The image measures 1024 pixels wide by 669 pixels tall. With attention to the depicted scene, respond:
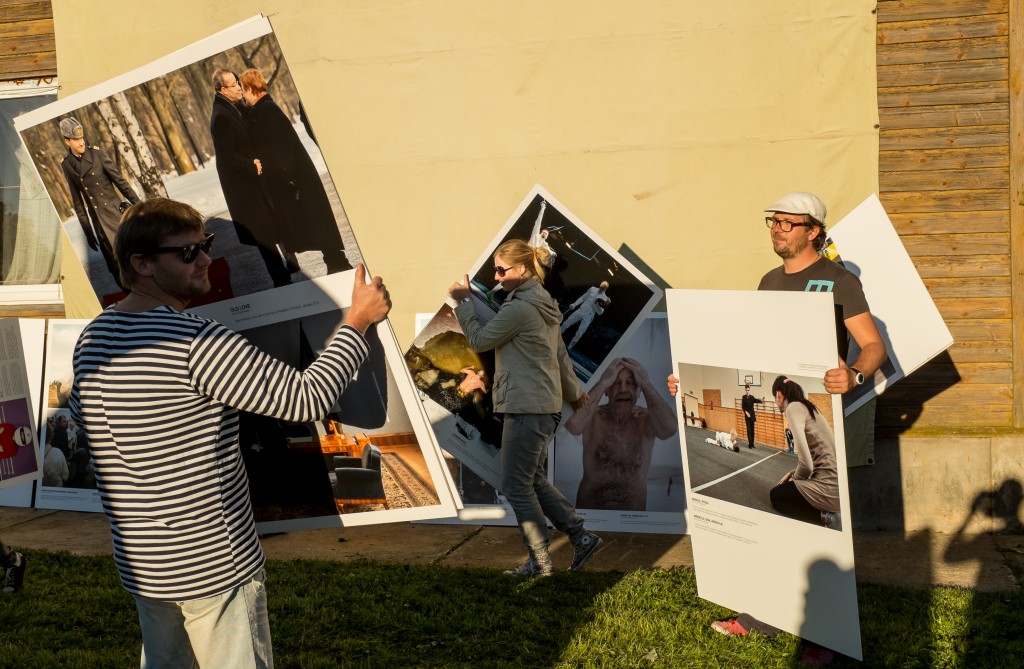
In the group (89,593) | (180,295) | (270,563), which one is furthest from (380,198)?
(180,295)

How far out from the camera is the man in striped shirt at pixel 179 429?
91.6 inches

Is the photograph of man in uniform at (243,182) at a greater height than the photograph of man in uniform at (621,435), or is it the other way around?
the photograph of man in uniform at (243,182)

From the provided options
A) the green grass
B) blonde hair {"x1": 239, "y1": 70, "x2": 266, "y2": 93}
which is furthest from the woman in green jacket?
blonde hair {"x1": 239, "y1": 70, "x2": 266, "y2": 93}

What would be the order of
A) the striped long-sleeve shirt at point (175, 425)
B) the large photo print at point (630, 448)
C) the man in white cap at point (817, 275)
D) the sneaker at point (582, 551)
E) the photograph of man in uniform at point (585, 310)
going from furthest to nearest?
the large photo print at point (630, 448), the photograph of man in uniform at point (585, 310), the sneaker at point (582, 551), the man in white cap at point (817, 275), the striped long-sleeve shirt at point (175, 425)

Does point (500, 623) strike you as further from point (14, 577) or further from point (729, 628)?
point (14, 577)

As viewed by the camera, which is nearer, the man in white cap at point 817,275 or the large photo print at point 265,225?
the large photo print at point 265,225

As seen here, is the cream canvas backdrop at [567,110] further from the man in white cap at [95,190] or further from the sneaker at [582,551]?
the man in white cap at [95,190]

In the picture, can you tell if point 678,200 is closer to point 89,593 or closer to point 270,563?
point 270,563

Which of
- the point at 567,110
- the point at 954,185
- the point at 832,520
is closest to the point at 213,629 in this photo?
the point at 832,520

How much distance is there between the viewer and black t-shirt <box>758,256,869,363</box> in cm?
399

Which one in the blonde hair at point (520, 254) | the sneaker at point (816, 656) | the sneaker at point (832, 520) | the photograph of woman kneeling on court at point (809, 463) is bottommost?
the sneaker at point (816, 656)

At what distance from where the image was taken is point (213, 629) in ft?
7.98

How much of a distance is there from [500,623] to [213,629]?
2215 millimetres

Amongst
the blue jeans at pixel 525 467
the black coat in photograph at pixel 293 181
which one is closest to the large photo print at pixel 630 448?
the blue jeans at pixel 525 467
